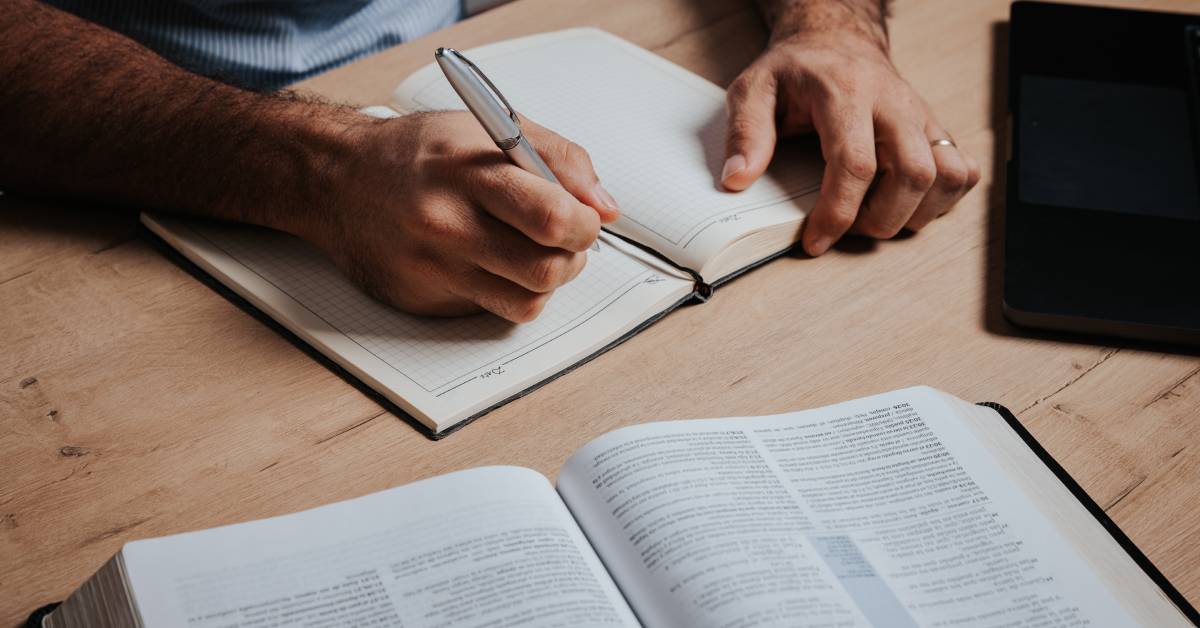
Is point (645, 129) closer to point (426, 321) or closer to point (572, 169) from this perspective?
point (572, 169)

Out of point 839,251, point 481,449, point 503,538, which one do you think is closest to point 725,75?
point 839,251

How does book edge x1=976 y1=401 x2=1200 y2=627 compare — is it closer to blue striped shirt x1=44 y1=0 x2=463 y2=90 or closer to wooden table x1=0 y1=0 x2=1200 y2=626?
wooden table x1=0 y1=0 x2=1200 y2=626

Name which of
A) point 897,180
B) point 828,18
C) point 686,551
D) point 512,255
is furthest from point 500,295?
point 828,18

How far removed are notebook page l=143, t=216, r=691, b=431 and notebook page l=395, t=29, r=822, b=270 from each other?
0.16 feet

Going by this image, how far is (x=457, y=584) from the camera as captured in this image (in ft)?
1.78

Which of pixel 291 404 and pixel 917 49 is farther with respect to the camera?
pixel 917 49

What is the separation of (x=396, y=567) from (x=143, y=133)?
1.73 feet

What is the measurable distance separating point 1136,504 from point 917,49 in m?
0.70

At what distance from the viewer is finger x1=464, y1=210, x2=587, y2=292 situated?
73 cm

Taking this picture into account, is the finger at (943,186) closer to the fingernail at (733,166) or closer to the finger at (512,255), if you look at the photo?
the fingernail at (733,166)

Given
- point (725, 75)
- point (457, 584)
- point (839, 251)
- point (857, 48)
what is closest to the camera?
point (457, 584)

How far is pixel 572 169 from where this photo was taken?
786mm

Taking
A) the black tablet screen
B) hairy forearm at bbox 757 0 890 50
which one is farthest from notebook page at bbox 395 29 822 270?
the black tablet screen

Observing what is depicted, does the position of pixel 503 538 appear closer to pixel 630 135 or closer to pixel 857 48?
pixel 630 135
